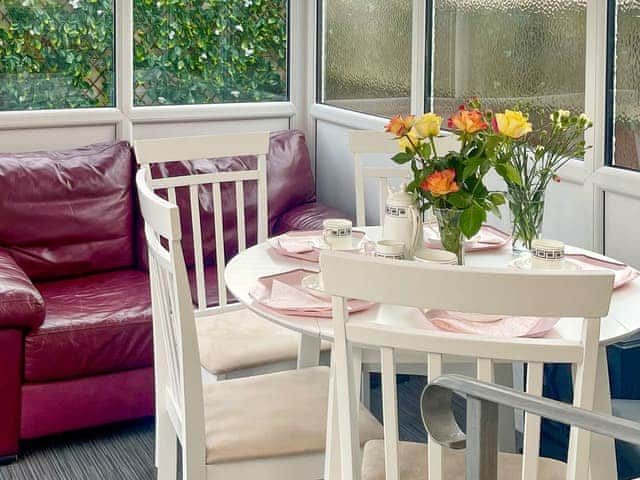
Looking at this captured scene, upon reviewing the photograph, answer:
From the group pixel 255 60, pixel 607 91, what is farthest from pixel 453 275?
pixel 255 60

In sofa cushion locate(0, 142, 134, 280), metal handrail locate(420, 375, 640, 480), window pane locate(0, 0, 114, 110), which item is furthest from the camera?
window pane locate(0, 0, 114, 110)

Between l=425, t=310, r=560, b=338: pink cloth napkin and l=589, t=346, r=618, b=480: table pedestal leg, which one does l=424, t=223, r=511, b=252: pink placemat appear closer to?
l=425, t=310, r=560, b=338: pink cloth napkin

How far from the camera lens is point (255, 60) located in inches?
174

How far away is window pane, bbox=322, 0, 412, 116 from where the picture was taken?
3816 millimetres

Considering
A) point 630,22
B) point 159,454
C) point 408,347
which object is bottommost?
point 159,454

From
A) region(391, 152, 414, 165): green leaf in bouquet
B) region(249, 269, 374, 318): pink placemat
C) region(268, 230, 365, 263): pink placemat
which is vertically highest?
region(391, 152, 414, 165): green leaf in bouquet

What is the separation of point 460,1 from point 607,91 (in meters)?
0.86

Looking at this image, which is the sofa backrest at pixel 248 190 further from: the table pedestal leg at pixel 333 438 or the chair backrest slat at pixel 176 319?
the table pedestal leg at pixel 333 438

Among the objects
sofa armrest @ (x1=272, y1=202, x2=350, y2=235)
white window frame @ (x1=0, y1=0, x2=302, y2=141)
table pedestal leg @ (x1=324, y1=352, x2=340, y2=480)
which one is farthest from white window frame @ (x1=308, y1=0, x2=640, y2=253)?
white window frame @ (x1=0, y1=0, x2=302, y2=141)

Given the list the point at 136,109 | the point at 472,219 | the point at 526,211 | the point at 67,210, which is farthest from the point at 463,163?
the point at 136,109

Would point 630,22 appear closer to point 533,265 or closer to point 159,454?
point 533,265

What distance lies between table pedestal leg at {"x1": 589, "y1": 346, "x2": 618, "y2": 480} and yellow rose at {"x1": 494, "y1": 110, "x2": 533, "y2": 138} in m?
0.55

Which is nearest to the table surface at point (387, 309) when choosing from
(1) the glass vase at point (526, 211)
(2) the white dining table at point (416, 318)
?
(2) the white dining table at point (416, 318)

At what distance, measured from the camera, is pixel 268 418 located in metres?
2.16
